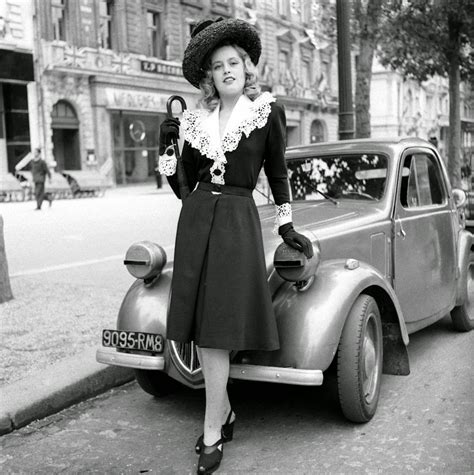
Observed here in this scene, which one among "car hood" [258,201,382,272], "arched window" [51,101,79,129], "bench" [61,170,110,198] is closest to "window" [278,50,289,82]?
"arched window" [51,101,79,129]

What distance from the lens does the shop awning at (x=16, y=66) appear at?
25.3 m

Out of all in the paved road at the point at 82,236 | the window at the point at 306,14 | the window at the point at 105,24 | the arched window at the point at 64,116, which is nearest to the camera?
the paved road at the point at 82,236

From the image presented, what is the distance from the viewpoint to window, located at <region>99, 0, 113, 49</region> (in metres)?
29.9

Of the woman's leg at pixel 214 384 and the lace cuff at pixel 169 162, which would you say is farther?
the lace cuff at pixel 169 162

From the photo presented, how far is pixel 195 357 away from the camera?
11.1ft

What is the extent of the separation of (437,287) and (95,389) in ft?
8.05

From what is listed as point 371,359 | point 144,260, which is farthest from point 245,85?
point 371,359

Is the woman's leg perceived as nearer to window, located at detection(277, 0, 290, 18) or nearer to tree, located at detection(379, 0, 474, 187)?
tree, located at detection(379, 0, 474, 187)

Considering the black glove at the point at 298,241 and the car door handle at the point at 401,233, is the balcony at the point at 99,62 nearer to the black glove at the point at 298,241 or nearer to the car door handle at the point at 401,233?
the car door handle at the point at 401,233

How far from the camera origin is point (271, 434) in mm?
3482

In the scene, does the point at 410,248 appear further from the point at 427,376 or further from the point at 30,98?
the point at 30,98

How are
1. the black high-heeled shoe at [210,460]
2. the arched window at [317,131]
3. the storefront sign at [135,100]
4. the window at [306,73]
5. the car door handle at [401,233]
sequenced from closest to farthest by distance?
the black high-heeled shoe at [210,460]
the car door handle at [401,233]
the storefront sign at [135,100]
the window at [306,73]
the arched window at [317,131]

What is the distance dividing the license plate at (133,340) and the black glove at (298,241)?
33.3 inches

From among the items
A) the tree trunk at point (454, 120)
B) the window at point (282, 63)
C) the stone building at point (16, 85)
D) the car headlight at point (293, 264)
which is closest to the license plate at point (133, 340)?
the car headlight at point (293, 264)
